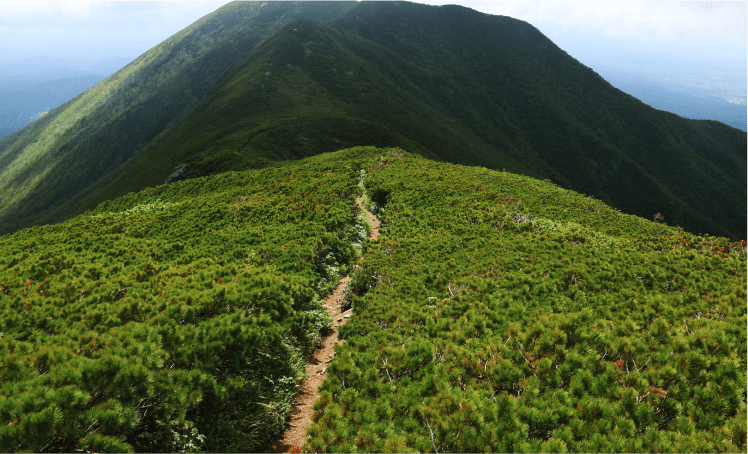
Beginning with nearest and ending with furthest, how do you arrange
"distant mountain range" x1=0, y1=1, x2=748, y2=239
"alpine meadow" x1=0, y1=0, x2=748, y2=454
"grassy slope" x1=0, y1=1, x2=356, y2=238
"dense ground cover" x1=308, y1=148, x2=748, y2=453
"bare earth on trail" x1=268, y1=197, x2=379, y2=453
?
1. "dense ground cover" x1=308, y1=148, x2=748, y2=453
2. "alpine meadow" x1=0, y1=0, x2=748, y2=454
3. "bare earth on trail" x1=268, y1=197, x2=379, y2=453
4. "distant mountain range" x1=0, y1=1, x2=748, y2=239
5. "grassy slope" x1=0, y1=1, x2=356, y2=238

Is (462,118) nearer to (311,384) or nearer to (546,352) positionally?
(311,384)

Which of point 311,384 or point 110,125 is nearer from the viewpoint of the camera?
point 311,384

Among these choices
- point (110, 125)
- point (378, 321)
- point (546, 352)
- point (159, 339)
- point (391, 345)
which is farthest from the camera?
point (110, 125)

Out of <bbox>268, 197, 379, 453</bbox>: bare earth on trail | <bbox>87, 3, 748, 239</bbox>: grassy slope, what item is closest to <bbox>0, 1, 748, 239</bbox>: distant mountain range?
<bbox>87, 3, 748, 239</bbox>: grassy slope

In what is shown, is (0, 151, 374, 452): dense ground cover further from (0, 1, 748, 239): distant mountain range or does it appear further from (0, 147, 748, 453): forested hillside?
(0, 1, 748, 239): distant mountain range

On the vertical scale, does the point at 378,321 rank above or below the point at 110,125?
below

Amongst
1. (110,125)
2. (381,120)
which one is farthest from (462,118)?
(110,125)

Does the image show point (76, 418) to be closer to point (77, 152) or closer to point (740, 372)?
point (740, 372)
